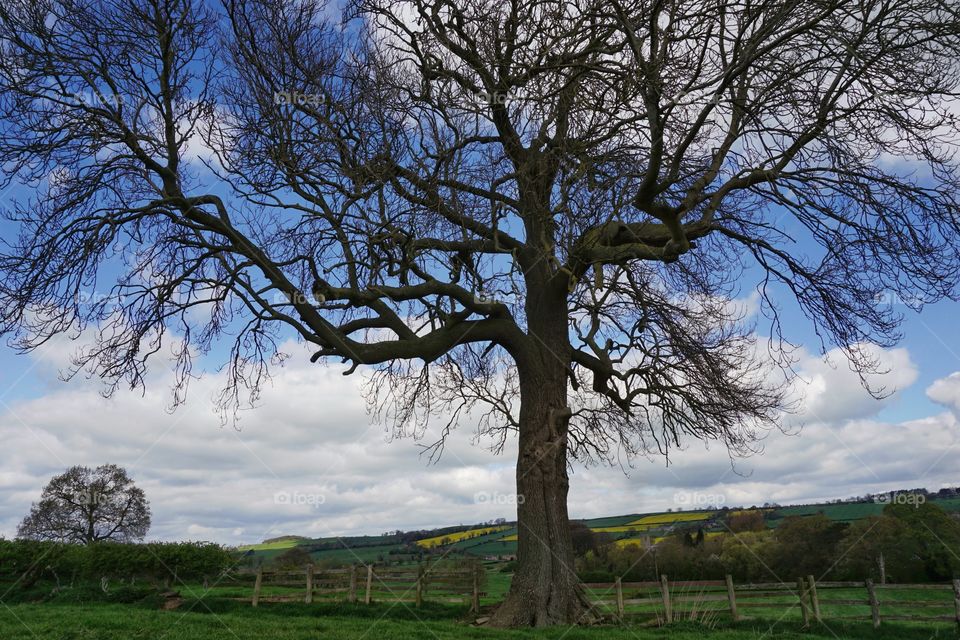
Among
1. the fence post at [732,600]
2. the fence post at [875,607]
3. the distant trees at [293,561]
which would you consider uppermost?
the distant trees at [293,561]

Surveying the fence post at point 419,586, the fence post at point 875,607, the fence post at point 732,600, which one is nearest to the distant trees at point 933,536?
the fence post at point 875,607

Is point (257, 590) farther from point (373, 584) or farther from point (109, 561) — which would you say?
point (109, 561)

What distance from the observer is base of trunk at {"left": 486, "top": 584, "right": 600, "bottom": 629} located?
11672 millimetres

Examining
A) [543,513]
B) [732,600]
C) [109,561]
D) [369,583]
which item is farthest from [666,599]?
[109,561]

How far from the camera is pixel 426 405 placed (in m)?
15.5

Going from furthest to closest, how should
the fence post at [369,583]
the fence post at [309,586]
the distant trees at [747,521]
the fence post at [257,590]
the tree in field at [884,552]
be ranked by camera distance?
the distant trees at [747,521] < the tree in field at [884,552] < the fence post at [309,586] < the fence post at [257,590] < the fence post at [369,583]

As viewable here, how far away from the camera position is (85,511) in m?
32.3

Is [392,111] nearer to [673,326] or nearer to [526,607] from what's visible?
[673,326]

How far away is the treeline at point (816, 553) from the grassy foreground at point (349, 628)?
5.83m

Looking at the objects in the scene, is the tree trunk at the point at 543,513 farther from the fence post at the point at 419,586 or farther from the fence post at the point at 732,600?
the fence post at the point at 419,586

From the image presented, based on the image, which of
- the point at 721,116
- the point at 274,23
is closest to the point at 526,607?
the point at 721,116

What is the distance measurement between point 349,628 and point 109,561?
40.0 feet

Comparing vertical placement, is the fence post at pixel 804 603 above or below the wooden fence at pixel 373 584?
below

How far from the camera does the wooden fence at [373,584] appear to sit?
17172mm
